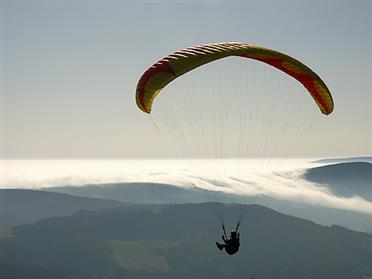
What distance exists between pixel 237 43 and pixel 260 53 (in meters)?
1.68

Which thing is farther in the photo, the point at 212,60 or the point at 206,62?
the point at 212,60

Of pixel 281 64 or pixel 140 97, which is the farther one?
pixel 281 64

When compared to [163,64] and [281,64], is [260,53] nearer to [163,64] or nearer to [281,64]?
[281,64]

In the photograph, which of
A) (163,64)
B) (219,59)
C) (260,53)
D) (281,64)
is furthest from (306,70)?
(163,64)

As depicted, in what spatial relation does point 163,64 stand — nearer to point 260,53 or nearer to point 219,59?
point 219,59

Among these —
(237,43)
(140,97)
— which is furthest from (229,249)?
(237,43)

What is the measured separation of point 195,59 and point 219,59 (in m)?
1.54

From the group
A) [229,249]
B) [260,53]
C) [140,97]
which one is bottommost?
[229,249]

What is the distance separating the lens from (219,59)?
24.7 meters

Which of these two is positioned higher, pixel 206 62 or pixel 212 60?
pixel 212 60

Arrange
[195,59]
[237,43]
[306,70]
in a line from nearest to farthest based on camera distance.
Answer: [195,59] < [237,43] < [306,70]

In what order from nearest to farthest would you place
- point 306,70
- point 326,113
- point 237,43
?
1. point 237,43
2. point 306,70
3. point 326,113

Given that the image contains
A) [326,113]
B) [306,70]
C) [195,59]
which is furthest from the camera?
[326,113]

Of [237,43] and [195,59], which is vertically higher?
[237,43]
